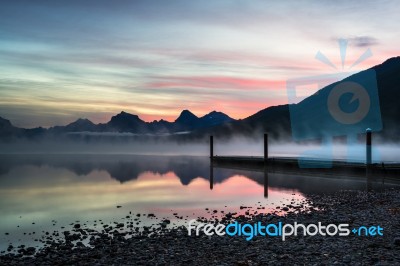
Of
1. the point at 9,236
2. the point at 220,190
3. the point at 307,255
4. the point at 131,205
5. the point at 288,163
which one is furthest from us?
the point at 288,163

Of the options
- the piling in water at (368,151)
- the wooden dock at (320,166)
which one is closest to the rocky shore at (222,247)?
the wooden dock at (320,166)

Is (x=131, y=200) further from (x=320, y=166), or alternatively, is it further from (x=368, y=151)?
(x=320, y=166)

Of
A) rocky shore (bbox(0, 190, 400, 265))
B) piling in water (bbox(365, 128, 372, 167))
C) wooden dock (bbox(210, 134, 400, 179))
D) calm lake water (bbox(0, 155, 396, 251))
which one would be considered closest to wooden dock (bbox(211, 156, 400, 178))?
wooden dock (bbox(210, 134, 400, 179))

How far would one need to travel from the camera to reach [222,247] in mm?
13898

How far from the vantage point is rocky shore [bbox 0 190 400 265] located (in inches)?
472

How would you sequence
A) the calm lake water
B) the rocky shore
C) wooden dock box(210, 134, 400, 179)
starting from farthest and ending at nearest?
1. wooden dock box(210, 134, 400, 179)
2. the calm lake water
3. the rocky shore

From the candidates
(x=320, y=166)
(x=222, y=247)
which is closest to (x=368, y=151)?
(x=320, y=166)

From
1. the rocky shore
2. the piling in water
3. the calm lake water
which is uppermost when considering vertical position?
the piling in water

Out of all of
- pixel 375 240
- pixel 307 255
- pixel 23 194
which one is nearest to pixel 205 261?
pixel 307 255

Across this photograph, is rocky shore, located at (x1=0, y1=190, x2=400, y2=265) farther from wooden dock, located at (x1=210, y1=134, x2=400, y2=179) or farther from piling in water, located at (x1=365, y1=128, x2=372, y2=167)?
piling in water, located at (x1=365, y1=128, x2=372, y2=167)

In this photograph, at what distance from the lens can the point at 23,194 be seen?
38438 mm

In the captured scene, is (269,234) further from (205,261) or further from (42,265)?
(42,265)

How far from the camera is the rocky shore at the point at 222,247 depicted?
11984 millimetres

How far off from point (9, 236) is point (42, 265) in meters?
7.91
